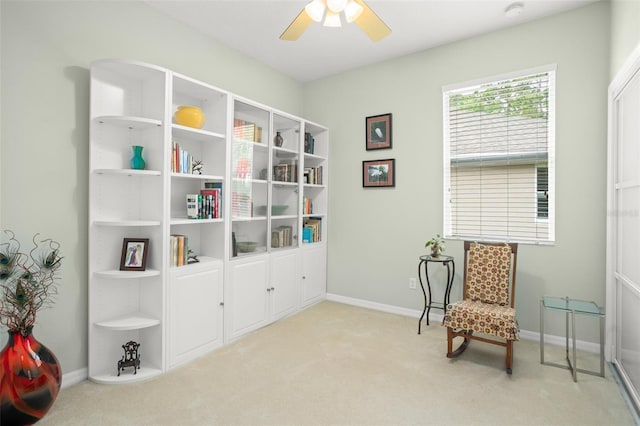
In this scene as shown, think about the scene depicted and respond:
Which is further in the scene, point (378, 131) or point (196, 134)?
point (378, 131)

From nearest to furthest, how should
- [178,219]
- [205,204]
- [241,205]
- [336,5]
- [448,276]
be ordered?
[336,5]
[178,219]
[205,204]
[241,205]
[448,276]

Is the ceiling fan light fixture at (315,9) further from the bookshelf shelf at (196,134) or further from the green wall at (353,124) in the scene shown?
the green wall at (353,124)

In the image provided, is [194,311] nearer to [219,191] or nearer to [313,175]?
[219,191]

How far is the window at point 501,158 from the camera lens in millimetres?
3102

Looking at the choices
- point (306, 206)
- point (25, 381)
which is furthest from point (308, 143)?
point (25, 381)

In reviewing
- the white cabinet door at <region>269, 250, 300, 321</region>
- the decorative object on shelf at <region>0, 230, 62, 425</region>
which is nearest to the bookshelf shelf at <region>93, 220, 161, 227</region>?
the decorative object on shelf at <region>0, 230, 62, 425</region>

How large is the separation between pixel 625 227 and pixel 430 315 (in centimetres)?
192

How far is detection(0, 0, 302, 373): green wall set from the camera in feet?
6.93

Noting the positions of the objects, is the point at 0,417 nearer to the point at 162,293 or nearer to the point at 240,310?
the point at 162,293

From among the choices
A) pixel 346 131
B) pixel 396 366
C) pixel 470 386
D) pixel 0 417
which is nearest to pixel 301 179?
pixel 346 131

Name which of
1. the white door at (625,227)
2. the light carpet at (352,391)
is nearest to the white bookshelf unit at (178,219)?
the light carpet at (352,391)

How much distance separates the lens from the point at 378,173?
4.01 m

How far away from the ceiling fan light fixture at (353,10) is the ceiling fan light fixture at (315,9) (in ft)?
0.54

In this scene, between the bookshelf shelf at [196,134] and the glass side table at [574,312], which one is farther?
the bookshelf shelf at [196,134]
